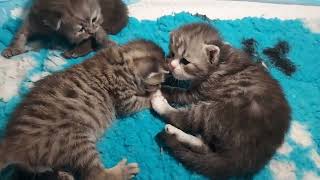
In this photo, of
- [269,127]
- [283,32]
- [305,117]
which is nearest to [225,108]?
[269,127]

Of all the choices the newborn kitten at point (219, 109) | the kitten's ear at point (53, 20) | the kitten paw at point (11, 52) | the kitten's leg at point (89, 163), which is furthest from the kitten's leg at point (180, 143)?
the kitten paw at point (11, 52)

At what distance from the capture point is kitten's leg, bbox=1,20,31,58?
2.88 m

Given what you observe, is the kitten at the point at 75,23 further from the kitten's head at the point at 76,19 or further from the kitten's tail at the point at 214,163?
the kitten's tail at the point at 214,163

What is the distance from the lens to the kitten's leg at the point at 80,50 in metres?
2.86

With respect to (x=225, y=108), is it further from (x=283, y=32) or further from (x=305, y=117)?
(x=283, y=32)

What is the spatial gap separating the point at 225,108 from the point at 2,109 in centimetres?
119

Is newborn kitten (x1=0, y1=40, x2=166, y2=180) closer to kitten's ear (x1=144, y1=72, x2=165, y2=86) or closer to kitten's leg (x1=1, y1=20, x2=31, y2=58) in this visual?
kitten's ear (x1=144, y1=72, x2=165, y2=86)

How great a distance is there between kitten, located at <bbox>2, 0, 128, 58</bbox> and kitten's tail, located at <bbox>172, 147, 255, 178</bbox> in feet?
3.09

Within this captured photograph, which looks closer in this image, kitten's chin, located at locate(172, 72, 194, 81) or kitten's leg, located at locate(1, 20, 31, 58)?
kitten's chin, located at locate(172, 72, 194, 81)

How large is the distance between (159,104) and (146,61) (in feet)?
0.81

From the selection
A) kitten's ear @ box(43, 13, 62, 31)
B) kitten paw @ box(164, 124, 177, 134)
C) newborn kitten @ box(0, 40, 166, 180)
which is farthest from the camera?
kitten's ear @ box(43, 13, 62, 31)

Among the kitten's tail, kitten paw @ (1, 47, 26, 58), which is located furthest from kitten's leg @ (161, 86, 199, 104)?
kitten paw @ (1, 47, 26, 58)

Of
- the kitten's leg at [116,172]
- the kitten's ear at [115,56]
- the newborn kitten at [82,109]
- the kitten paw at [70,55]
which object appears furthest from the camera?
the kitten paw at [70,55]

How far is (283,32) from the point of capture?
310 cm
